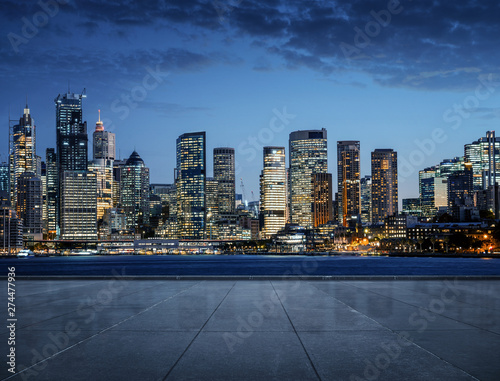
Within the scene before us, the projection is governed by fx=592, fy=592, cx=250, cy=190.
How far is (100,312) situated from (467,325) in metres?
10.7

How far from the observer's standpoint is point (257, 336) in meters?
13.8

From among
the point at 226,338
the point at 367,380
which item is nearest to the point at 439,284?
the point at 226,338

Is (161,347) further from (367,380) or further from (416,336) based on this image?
(416,336)

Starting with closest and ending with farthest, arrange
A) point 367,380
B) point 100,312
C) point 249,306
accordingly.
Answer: point 367,380, point 100,312, point 249,306

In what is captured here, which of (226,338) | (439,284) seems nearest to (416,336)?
(226,338)

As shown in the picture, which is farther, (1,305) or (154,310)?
(1,305)

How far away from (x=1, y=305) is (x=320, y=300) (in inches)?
444

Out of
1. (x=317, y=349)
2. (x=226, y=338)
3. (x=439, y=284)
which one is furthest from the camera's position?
(x=439, y=284)

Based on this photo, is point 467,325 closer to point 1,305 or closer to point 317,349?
point 317,349

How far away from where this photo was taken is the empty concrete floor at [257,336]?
10.3 m

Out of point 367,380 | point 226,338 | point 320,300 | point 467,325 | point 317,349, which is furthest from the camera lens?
point 320,300

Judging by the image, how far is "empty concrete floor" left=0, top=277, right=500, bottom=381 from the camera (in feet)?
33.9

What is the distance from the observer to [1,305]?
802 inches

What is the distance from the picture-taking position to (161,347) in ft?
40.8
